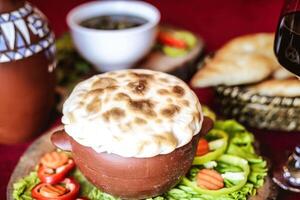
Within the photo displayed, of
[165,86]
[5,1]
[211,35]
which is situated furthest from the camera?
[211,35]

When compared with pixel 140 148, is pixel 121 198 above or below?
below

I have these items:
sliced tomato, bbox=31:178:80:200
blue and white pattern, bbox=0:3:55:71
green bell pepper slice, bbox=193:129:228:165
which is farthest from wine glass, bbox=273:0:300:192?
blue and white pattern, bbox=0:3:55:71

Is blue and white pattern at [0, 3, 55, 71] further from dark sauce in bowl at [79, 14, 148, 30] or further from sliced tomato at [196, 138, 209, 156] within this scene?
sliced tomato at [196, 138, 209, 156]

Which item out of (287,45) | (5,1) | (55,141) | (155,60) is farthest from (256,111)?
(5,1)

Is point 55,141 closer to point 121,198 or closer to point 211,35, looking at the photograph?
point 121,198

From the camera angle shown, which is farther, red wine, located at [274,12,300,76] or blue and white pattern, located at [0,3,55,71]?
blue and white pattern, located at [0,3,55,71]

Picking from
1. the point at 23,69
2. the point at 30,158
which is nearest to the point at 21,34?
the point at 23,69
